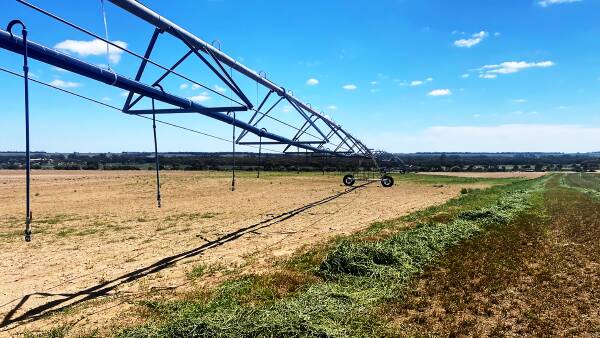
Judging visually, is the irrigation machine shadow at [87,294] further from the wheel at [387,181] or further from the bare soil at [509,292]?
the wheel at [387,181]

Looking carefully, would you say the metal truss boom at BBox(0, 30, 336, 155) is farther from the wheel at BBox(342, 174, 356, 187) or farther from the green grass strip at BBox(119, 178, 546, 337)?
the wheel at BBox(342, 174, 356, 187)

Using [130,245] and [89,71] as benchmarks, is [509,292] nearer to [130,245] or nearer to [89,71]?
[89,71]

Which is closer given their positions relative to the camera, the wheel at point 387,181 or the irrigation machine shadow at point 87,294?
the irrigation machine shadow at point 87,294

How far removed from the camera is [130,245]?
15094 mm

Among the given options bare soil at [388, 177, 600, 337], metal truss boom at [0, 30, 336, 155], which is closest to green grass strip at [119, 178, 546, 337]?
bare soil at [388, 177, 600, 337]

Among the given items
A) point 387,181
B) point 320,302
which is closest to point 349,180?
point 387,181

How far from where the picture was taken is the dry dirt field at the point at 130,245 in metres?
9.25

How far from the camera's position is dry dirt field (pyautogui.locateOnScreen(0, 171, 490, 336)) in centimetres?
925

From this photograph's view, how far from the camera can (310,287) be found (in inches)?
363

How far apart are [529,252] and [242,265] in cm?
851

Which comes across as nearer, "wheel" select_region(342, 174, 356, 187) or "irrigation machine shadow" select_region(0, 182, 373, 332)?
"irrigation machine shadow" select_region(0, 182, 373, 332)

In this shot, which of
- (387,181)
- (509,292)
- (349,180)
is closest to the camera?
(509,292)

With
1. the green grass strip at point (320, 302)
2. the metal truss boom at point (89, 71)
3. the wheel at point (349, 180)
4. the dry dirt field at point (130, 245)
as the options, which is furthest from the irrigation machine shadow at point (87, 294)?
the wheel at point (349, 180)

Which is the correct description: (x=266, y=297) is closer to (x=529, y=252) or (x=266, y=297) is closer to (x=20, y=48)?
(x=20, y=48)
